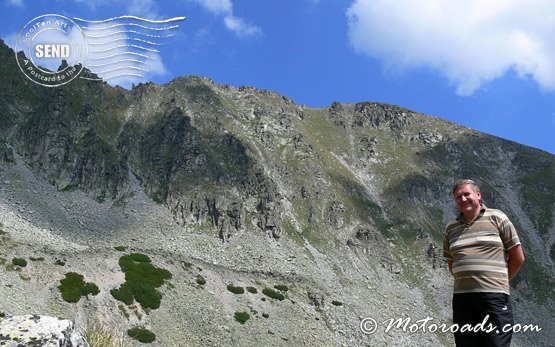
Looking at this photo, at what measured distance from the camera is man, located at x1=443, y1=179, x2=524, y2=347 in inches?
303

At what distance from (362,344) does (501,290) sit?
2422 inches

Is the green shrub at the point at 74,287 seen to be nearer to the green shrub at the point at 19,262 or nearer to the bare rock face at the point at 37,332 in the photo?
the green shrub at the point at 19,262

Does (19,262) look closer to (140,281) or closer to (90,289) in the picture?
(90,289)

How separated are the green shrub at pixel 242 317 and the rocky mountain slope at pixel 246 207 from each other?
0.88ft

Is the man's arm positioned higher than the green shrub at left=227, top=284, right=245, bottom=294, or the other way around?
the green shrub at left=227, top=284, right=245, bottom=294

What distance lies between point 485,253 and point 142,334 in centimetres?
4220

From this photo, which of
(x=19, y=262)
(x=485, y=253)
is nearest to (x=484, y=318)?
(x=485, y=253)

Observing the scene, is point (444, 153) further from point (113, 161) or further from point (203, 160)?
point (113, 161)

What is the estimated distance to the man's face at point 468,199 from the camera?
811 cm

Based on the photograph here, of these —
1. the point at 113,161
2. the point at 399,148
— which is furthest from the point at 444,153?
the point at 113,161

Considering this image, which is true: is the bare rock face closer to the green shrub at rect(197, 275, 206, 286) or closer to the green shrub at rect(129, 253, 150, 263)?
the green shrub at rect(197, 275, 206, 286)

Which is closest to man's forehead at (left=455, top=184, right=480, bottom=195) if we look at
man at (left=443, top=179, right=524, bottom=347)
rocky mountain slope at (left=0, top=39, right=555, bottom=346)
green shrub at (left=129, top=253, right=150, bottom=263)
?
man at (left=443, top=179, right=524, bottom=347)

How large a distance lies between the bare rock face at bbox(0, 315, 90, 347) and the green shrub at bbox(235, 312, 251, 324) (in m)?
49.8

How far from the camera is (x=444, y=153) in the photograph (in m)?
171
